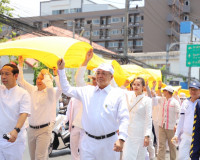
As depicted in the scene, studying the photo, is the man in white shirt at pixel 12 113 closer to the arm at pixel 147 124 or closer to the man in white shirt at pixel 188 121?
the arm at pixel 147 124

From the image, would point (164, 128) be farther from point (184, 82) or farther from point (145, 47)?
point (145, 47)

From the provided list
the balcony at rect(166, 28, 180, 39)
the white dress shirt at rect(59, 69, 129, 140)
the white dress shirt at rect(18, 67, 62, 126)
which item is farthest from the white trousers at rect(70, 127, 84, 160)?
the balcony at rect(166, 28, 180, 39)

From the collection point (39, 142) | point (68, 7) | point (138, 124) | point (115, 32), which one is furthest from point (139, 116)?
point (68, 7)

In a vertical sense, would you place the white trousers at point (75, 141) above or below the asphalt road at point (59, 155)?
above

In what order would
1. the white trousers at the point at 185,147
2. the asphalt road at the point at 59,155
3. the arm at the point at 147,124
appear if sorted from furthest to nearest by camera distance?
the asphalt road at the point at 59,155 < the arm at the point at 147,124 < the white trousers at the point at 185,147

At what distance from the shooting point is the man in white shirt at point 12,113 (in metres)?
5.25

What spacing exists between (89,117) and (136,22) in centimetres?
6829

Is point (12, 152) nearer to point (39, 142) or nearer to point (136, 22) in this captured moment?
point (39, 142)

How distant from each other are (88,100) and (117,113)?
449 millimetres

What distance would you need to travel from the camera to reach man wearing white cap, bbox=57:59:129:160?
198 inches

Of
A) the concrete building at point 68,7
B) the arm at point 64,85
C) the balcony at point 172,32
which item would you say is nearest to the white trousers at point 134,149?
the arm at point 64,85

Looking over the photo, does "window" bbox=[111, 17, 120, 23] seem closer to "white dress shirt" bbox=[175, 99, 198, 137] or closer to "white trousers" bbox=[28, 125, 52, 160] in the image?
"white dress shirt" bbox=[175, 99, 198, 137]

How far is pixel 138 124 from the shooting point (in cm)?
755

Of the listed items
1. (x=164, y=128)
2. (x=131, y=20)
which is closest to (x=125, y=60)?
(x=164, y=128)
